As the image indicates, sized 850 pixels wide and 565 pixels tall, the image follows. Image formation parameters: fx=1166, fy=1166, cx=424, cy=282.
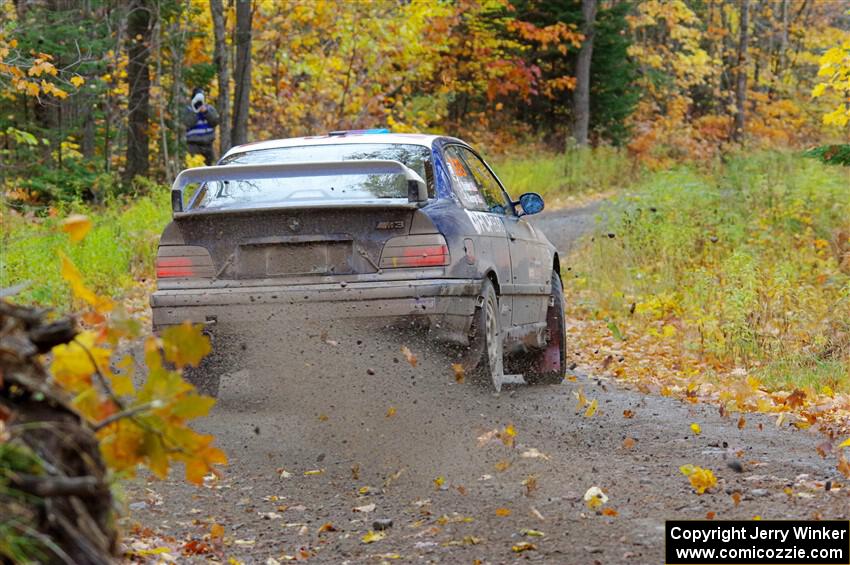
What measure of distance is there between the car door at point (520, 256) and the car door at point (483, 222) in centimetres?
10

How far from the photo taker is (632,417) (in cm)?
753

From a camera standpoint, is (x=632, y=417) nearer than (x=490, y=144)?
Yes

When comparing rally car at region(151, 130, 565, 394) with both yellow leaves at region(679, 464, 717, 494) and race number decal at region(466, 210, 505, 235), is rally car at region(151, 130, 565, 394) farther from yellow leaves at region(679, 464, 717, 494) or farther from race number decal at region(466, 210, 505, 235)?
yellow leaves at region(679, 464, 717, 494)

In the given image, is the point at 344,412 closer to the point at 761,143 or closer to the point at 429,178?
Result: the point at 429,178

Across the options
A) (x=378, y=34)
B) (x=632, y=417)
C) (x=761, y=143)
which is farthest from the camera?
(x=761, y=143)

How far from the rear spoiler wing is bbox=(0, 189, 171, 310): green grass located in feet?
17.2

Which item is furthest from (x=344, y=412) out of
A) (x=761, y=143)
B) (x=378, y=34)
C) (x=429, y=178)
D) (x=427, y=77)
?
(x=427, y=77)

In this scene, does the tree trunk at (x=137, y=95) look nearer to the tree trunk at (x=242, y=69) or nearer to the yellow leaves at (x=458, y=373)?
the tree trunk at (x=242, y=69)

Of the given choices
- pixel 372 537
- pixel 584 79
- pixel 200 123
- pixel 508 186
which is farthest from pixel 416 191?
pixel 584 79

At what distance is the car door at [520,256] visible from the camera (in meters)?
8.41

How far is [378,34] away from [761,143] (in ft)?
38.4

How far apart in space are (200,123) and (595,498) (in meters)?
16.2

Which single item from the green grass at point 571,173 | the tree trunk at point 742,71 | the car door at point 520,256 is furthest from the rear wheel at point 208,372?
the tree trunk at point 742,71

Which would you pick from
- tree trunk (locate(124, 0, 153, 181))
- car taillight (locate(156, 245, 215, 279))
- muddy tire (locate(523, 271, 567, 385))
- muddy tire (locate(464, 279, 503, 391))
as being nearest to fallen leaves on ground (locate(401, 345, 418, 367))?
muddy tire (locate(464, 279, 503, 391))
